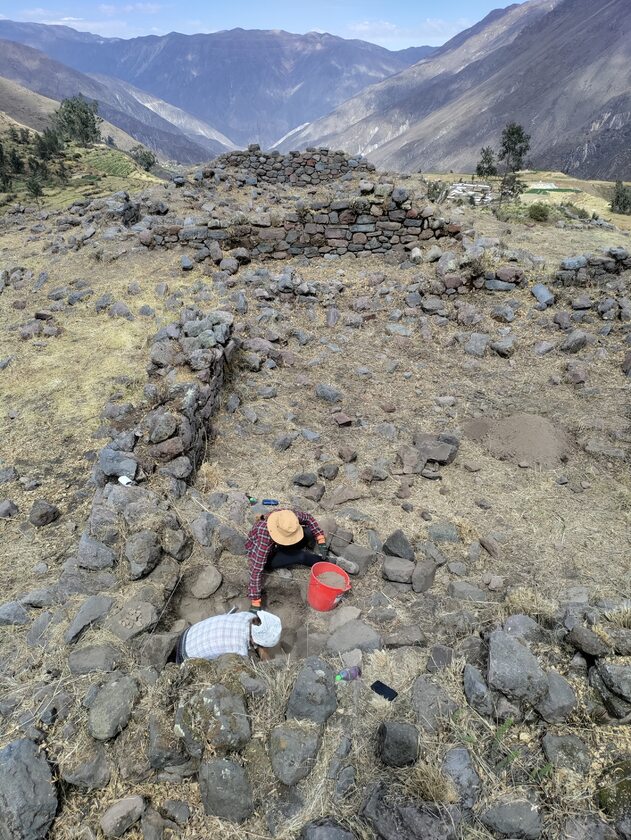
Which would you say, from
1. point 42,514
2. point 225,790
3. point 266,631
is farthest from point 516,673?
point 42,514

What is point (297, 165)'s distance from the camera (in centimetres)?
2242

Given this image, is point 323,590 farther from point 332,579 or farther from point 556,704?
point 556,704

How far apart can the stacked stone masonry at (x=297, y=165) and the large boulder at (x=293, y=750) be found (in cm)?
2272

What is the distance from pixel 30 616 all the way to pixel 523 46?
245 m

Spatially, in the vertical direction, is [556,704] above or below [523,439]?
above

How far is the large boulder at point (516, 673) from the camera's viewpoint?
10.4 ft

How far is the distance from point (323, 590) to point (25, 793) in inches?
93.4

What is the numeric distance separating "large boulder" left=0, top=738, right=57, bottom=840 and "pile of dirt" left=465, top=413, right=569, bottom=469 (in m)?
5.55

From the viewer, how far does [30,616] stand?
4.02 meters

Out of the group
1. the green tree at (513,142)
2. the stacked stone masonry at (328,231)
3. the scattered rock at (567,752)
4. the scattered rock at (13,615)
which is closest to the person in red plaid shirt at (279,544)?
the scattered rock at (13,615)

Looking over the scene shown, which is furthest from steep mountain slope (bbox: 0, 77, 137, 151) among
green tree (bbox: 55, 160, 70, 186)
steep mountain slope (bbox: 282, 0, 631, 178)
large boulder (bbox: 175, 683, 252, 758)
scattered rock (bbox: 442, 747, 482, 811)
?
scattered rock (bbox: 442, 747, 482, 811)

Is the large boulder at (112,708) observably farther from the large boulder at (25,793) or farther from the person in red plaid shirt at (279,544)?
the person in red plaid shirt at (279,544)

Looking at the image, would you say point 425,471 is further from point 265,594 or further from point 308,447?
point 265,594

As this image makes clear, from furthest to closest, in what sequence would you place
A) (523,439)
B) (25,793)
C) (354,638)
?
(523,439) → (354,638) → (25,793)
